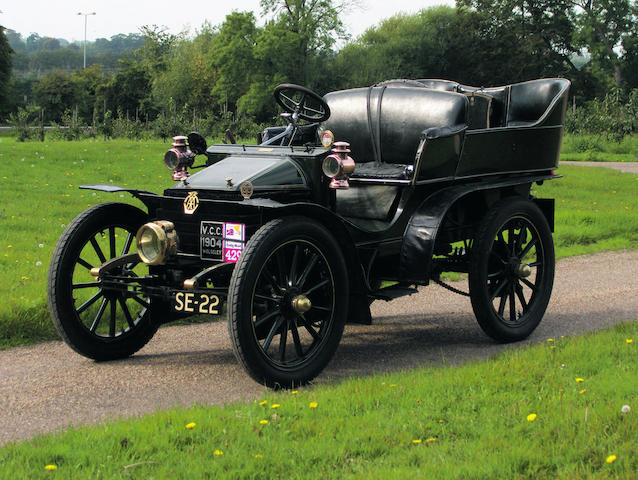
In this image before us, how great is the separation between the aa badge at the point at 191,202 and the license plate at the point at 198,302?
1.72 feet

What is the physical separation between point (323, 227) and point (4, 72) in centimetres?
5955

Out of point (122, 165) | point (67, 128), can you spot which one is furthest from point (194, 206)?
point (67, 128)

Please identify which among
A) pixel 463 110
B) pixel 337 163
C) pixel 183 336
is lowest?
pixel 183 336

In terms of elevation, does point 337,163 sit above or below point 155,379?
above

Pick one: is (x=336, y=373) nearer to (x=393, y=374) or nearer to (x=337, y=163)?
(x=393, y=374)

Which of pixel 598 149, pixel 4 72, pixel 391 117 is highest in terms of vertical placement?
pixel 4 72

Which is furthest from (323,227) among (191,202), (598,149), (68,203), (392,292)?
(598,149)

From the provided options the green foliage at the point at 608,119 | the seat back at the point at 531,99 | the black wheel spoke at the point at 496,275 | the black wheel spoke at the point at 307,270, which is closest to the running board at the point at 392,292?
the black wheel spoke at the point at 496,275

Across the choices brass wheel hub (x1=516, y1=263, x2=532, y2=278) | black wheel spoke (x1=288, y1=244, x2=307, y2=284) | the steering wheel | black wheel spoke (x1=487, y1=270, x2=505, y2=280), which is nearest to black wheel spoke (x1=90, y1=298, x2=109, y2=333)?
black wheel spoke (x1=288, y1=244, x2=307, y2=284)

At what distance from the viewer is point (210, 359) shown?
5.40 meters

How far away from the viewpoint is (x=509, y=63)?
64125mm

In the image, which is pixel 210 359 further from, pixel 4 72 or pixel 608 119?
pixel 4 72

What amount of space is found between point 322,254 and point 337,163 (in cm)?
62

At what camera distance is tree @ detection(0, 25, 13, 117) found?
189ft
